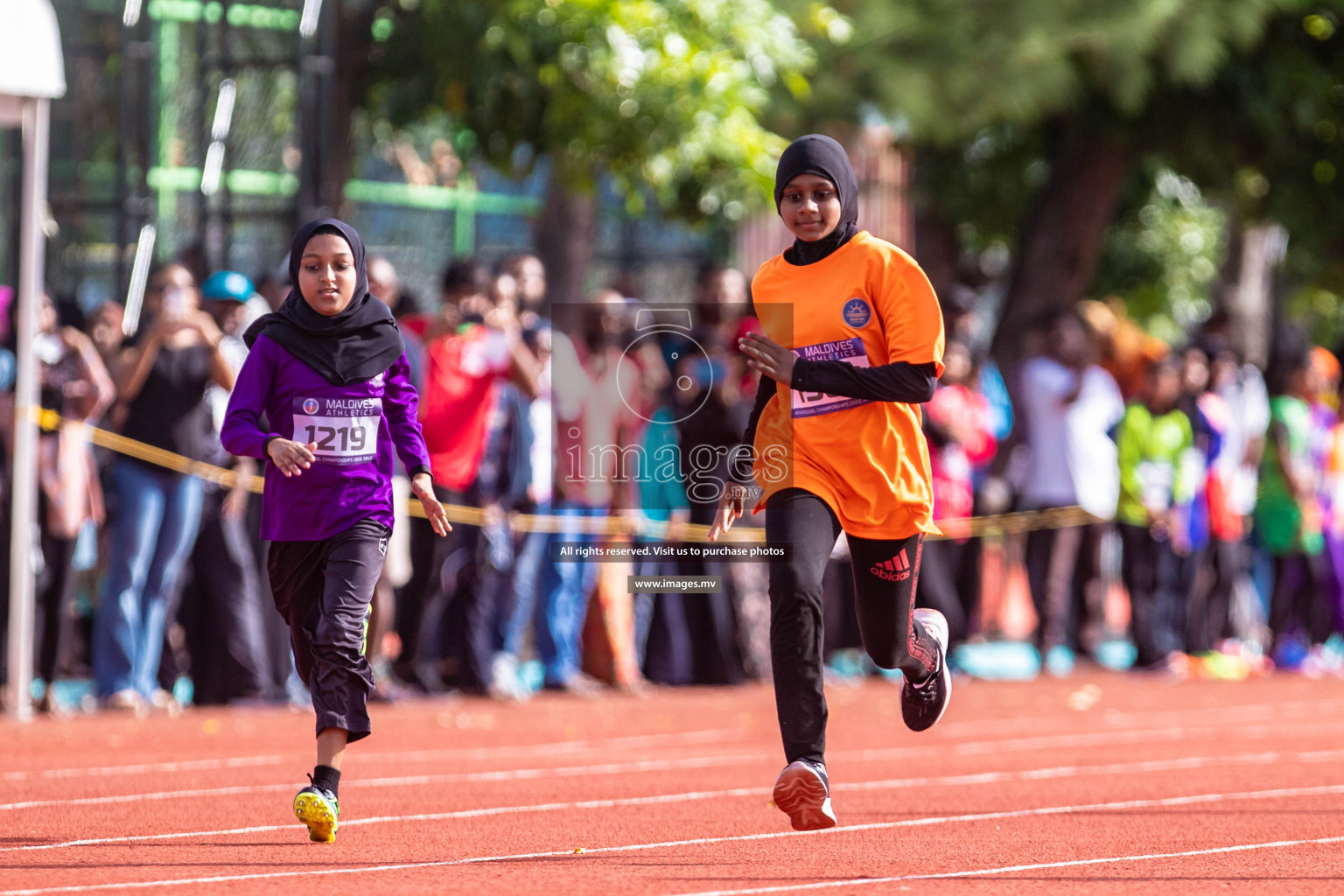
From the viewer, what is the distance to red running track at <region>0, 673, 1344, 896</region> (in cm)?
615

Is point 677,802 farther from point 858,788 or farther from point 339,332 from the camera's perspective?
point 339,332

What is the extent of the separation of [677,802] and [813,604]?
172 cm

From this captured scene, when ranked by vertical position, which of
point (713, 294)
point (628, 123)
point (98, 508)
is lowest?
point (98, 508)

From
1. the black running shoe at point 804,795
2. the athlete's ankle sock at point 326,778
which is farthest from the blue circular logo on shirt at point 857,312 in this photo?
the athlete's ankle sock at point 326,778

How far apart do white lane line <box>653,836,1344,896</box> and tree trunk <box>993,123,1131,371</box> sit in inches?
498

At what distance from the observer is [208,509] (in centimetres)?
1209

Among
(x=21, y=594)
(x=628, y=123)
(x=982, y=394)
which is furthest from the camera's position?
(x=982, y=394)

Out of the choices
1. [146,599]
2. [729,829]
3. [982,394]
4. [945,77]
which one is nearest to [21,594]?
[146,599]

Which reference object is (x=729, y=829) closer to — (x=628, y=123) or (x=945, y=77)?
(x=628, y=123)

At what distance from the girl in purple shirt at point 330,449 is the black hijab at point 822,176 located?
1.35 metres

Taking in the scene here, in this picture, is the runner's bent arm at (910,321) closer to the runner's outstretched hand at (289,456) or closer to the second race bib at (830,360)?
the second race bib at (830,360)

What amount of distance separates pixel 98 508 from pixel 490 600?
231 cm

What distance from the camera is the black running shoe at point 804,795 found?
650 centimetres

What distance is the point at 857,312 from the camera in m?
6.88
